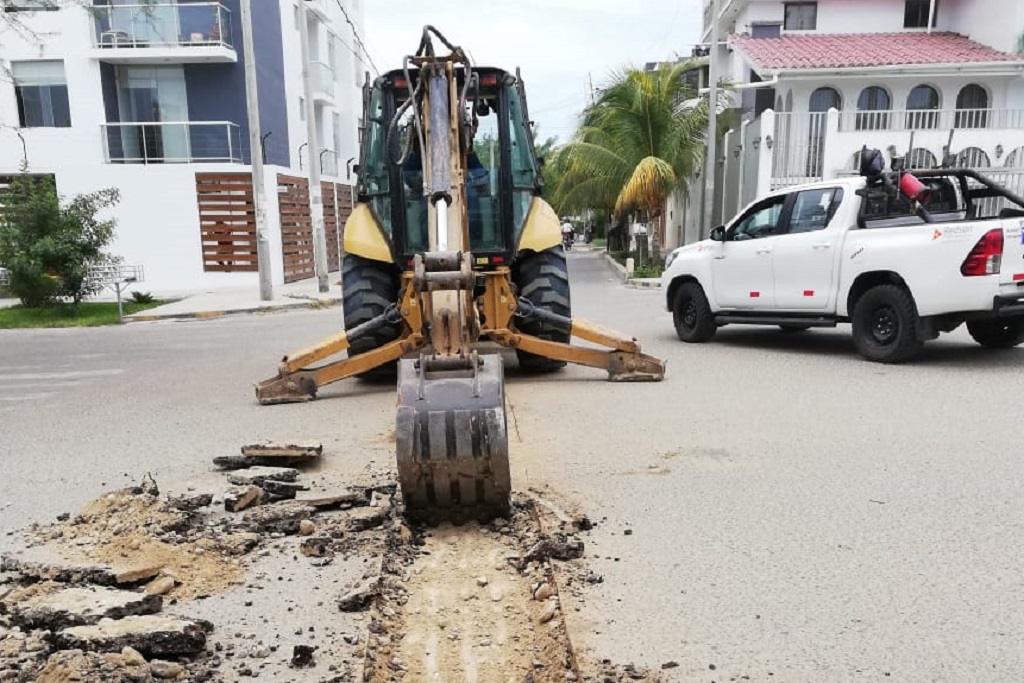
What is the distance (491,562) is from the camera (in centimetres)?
412

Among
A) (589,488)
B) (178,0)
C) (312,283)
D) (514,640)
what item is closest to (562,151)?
(312,283)

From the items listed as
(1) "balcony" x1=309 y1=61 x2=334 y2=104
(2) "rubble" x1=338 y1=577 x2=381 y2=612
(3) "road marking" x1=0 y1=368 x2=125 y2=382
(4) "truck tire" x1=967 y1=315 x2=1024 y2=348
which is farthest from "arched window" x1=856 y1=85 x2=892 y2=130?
(2) "rubble" x1=338 y1=577 x2=381 y2=612

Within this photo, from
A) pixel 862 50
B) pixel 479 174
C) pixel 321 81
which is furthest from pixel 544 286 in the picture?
pixel 321 81

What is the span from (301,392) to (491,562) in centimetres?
438

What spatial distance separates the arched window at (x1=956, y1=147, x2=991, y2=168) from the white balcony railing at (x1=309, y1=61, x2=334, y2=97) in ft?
70.2

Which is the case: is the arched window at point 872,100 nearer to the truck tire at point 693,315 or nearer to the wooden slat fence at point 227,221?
the truck tire at point 693,315

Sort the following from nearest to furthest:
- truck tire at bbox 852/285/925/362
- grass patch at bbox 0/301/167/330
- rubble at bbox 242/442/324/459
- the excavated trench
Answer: the excavated trench < rubble at bbox 242/442/324/459 < truck tire at bbox 852/285/925/362 < grass patch at bbox 0/301/167/330

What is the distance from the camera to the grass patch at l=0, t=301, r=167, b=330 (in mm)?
15727

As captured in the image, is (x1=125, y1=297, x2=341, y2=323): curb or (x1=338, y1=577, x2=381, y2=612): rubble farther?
(x1=125, y1=297, x2=341, y2=323): curb

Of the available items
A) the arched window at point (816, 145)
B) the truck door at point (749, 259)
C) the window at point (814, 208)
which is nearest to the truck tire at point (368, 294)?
the truck door at point (749, 259)

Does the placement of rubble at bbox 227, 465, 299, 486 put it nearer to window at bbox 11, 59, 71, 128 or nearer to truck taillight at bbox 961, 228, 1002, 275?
truck taillight at bbox 961, 228, 1002, 275

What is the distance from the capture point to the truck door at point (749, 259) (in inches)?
399

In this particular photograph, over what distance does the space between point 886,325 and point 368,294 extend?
565 centimetres

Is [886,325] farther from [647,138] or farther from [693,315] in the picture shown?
[647,138]
